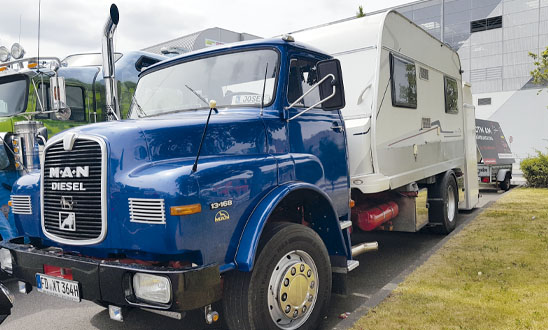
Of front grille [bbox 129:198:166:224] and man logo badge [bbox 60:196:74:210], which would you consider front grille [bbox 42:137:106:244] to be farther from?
front grille [bbox 129:198:166:224]

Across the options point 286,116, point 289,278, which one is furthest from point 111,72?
point 289,278

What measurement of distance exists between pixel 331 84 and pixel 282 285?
1.72 meters

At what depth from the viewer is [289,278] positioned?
10.7 ft

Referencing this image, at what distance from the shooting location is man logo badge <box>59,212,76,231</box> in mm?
2928

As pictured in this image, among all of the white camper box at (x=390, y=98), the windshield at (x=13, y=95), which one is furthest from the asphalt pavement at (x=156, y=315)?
the windshield at (x=13, y=95)

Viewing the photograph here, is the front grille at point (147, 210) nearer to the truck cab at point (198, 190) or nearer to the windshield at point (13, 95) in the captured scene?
the truck cab at point (198, 190)

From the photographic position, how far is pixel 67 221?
9.73 feet

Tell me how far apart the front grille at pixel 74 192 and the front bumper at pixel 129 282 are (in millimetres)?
176

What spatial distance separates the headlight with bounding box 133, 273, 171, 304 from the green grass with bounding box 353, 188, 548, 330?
1.77 metres

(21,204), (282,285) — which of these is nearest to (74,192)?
(21,204)

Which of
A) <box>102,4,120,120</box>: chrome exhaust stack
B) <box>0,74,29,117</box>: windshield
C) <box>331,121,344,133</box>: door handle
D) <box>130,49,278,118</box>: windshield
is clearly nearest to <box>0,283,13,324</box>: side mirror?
<box>102,4,120,120</box>: chrome exhaust stack

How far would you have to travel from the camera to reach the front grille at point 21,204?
11.1 feet

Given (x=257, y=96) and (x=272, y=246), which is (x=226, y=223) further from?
(x=257, y=96)

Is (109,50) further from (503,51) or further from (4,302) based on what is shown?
(503,51)
